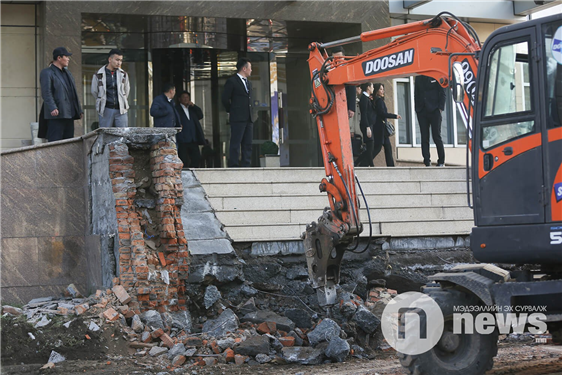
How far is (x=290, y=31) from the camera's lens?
16.7 m

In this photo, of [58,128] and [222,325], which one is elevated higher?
[58,128]

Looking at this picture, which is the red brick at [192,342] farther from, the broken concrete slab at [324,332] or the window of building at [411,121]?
the window of building at [411,121]

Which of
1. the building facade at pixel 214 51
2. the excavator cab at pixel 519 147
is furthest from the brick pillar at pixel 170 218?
the building facade at pixel 214 51

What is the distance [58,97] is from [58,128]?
1.57 ft

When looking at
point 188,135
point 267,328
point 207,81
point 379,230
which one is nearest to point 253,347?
point 267,328

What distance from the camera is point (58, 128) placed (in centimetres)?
1064

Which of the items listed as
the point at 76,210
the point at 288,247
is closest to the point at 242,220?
the point at 288,247

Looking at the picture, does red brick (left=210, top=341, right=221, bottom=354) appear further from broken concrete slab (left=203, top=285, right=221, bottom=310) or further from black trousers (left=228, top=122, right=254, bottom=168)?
black trousers (left=228, top=122, right=254, bottom=168)

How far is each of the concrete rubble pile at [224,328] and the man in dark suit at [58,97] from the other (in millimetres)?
2739

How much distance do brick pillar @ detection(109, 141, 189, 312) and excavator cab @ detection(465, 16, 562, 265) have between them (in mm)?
4137

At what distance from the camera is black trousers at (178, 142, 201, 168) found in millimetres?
12633

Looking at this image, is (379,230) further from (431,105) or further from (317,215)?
(431,105)

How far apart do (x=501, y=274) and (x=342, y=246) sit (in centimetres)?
266

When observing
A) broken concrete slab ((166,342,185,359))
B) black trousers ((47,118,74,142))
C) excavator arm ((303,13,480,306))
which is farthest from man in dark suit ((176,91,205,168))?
broken concrete slab ((166,342,185,359))
